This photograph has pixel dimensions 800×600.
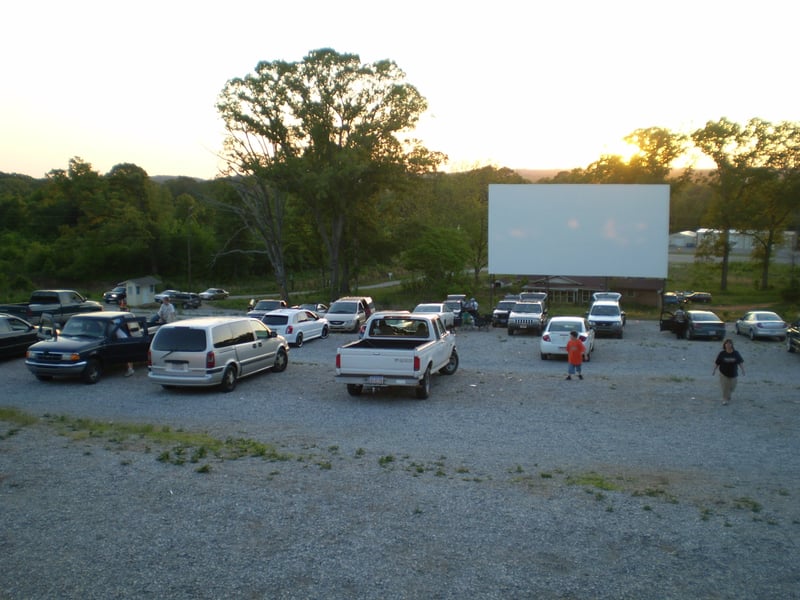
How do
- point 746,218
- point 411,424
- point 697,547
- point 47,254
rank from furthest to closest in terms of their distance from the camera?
1. point 47,254
2. point 746,218
3. point 411,424
4. point 697,547

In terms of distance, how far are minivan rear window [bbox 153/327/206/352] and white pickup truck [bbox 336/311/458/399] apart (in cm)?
295

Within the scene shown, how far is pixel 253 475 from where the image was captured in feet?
26.1

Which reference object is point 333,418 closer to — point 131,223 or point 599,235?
point 599,235

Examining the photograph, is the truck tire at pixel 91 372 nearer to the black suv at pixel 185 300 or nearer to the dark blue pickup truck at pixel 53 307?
the dark blue pickup truck at pixel 53 307

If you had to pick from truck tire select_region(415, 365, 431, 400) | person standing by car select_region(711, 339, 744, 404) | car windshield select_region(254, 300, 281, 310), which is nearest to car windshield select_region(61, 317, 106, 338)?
truck tire select_region(415, 365, 431, 400)

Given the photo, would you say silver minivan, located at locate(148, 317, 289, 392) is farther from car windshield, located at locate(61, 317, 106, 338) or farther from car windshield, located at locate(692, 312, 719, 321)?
car windshield, located at locate(692, 312, 719, 321)

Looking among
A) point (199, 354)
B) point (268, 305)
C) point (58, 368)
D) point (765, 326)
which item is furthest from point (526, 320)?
point (58, 368)

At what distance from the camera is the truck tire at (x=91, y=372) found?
15.3m

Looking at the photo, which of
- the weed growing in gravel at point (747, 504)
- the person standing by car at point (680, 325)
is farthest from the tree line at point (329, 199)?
the weed growing in gravel at point (747, 504)

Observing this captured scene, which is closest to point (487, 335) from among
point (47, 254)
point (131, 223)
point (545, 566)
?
point (545, 566)

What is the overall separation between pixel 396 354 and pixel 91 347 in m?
7.39

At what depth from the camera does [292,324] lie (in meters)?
23.7

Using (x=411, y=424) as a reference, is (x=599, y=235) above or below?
above

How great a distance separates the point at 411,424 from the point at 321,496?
4.55 metres
